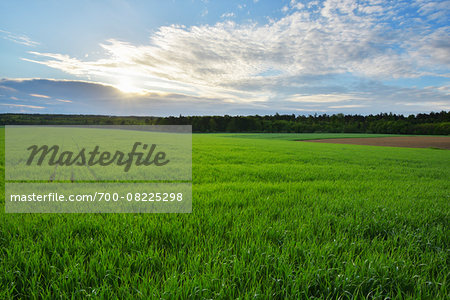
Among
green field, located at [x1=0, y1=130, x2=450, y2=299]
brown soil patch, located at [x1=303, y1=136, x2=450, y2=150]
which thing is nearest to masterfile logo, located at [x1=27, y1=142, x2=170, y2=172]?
green field, located at [x1=0, y1=130, x2=450, y2=299]

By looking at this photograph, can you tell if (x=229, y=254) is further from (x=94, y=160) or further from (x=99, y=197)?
(x=94, y=160)

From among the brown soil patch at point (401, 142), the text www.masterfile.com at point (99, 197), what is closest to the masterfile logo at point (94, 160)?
the text www.masterfile.com at point (99, 197)

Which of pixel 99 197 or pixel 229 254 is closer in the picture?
A: pixel 229 254

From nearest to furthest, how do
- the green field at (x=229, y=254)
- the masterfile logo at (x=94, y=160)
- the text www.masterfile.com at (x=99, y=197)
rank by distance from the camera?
the green field at (x=229, y=254) → the text www.masterfile.com at (x=99, y=197) → the masterfile logo at (x=94, y=160)

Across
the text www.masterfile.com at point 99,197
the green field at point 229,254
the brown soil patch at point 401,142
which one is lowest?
the text www.masterfile.com at point 99,197

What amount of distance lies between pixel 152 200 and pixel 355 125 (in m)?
158

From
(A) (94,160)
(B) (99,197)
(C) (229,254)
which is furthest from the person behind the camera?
(A) (94,160)

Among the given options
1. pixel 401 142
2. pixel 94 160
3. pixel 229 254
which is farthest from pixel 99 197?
pixel 401 142

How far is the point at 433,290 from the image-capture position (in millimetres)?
2418

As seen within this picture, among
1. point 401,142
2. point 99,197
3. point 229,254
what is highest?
point 401,142

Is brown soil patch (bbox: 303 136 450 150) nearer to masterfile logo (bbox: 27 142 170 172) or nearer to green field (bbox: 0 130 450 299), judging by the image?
masterfile logo (bbox: 27 142 170 172)

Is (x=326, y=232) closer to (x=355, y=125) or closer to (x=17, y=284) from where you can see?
(x=17, y=284)

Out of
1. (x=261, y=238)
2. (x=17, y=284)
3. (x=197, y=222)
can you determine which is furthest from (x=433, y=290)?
(x=17, y=284)

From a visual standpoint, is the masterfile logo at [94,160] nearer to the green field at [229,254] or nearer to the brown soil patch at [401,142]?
the green field at [229,254]
